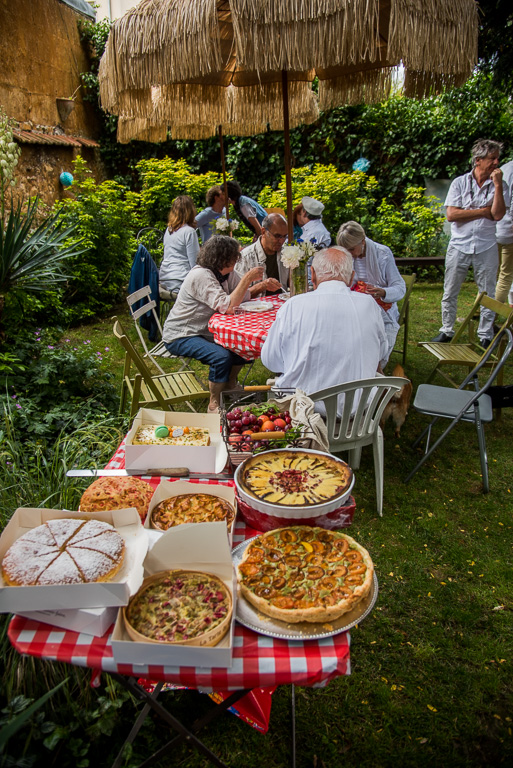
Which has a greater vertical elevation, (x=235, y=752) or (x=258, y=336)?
(x=258, y=336)

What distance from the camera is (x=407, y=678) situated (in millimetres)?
2293

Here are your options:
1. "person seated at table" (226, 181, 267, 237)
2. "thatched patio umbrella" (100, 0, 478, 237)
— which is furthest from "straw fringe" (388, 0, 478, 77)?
"person seated at table" (226, 181, 267, 237)

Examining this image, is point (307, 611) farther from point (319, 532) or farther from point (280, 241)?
point (280, 241)

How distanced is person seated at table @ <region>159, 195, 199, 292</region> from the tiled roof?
12.3 feet

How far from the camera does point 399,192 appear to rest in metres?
10.8

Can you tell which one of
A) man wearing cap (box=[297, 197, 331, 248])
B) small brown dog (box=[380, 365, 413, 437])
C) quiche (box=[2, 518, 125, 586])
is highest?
man wearing cap (box=[297, 197, 331, 248])

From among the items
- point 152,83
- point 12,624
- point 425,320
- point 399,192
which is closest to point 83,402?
point 152,83

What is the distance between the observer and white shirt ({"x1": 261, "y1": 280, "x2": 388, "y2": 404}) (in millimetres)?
3045

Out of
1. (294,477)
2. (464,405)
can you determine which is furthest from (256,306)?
(294,477)

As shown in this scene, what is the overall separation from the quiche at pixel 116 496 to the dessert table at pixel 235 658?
0.46m

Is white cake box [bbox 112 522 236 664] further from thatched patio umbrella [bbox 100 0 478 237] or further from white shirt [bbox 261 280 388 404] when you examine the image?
thatched patio umbrella [bbox 100 0 478 237]

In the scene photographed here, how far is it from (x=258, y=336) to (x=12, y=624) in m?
2.60

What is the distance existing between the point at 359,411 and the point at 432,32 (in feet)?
7.50

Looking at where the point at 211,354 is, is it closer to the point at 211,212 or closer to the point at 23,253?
the point at 23,253
